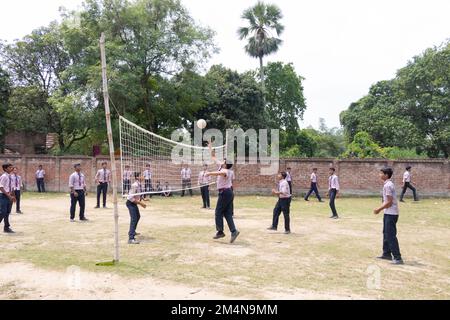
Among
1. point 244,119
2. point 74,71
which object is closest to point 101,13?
point 74,71

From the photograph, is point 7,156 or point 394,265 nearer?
point 394,265

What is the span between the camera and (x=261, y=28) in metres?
38.2

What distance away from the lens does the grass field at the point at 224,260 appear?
21.0ft

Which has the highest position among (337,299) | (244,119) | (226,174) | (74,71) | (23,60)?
(23,60)

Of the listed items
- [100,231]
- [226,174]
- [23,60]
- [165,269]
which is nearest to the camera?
[165,269]

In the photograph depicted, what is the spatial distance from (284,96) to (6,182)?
3704cm

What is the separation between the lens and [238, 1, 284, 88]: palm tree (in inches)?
1496

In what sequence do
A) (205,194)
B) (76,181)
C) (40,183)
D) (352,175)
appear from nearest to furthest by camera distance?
(76,181) < (205,194) < (352,175) < (40,183)

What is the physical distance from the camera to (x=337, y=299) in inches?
237

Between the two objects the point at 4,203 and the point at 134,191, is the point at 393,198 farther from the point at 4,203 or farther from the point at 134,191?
the point at 4,203

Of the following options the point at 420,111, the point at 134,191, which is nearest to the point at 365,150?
the point at 420,111

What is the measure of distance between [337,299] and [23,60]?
112ft

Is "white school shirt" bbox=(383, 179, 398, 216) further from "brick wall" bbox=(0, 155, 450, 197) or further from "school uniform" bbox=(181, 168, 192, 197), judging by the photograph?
"brick wall" bbox=(0, 155, 450, 197)
